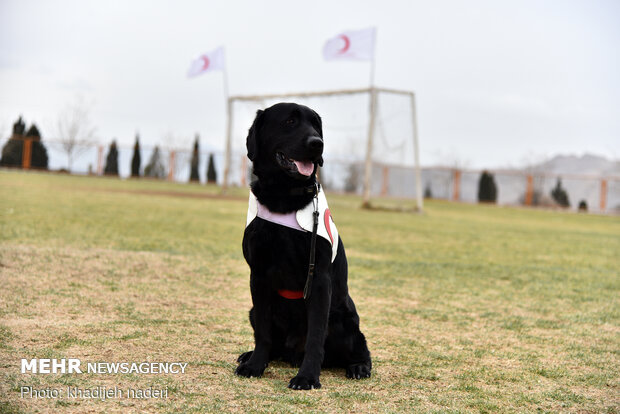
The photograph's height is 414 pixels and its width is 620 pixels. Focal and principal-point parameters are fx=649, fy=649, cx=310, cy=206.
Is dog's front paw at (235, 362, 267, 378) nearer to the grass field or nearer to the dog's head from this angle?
the grass field

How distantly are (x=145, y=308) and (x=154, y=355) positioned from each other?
4.89 ft

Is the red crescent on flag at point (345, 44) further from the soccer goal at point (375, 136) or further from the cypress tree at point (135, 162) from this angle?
the cypress tree at point (135, 162)

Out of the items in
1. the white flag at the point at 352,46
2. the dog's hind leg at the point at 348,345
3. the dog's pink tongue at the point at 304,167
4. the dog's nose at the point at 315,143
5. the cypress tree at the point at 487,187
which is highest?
the white flag at the point at 352,46

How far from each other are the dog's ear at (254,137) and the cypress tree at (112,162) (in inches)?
1577

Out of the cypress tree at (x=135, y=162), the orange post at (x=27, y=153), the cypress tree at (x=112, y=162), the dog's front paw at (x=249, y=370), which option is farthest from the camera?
the cypress tree at (x=135, y=162)

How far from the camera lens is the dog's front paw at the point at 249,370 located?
336 cm

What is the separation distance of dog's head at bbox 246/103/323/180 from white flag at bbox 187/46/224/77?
76.3 feet

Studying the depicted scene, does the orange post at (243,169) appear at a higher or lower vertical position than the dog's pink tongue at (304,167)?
higher

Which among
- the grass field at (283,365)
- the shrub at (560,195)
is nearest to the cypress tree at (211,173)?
the shrub at (560,195)

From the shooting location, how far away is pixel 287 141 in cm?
328

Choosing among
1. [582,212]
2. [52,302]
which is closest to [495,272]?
[52,302]

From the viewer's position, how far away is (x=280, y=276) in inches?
127

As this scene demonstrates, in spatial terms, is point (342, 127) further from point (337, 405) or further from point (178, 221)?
point (337, 405)

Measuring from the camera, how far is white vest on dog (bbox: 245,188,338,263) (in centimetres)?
324
